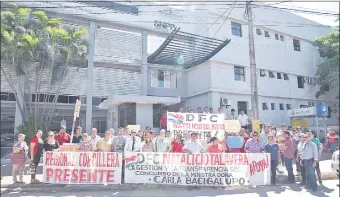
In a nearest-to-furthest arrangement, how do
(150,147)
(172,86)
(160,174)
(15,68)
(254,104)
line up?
(160,174), (150,147), (254,104), (15,68), (172,86)

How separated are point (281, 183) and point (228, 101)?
10.4m

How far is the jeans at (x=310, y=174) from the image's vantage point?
25.2ft

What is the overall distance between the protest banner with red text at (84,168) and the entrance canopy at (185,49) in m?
8.96

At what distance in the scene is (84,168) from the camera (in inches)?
316

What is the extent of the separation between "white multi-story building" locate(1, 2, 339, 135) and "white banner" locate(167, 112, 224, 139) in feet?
22.5

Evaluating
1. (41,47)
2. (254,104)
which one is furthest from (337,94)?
(41,47)

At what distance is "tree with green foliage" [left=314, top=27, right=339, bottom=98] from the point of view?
2162cm

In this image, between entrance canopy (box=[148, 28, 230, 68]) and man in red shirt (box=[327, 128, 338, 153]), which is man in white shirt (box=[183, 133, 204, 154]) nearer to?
entrance canopy (box=[148, 28, 230, 68])

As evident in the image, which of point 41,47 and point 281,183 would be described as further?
point 41,47

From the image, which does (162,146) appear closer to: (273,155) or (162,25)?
(273,155)

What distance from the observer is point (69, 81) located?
18.9m

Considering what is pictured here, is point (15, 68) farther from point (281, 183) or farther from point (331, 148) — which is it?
point (331, 148)

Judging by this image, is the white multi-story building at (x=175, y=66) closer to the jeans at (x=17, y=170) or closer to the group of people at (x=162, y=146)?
the group of people at (x=162, y=146)

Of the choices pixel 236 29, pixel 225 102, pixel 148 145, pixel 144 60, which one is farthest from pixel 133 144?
pixel 236 29
